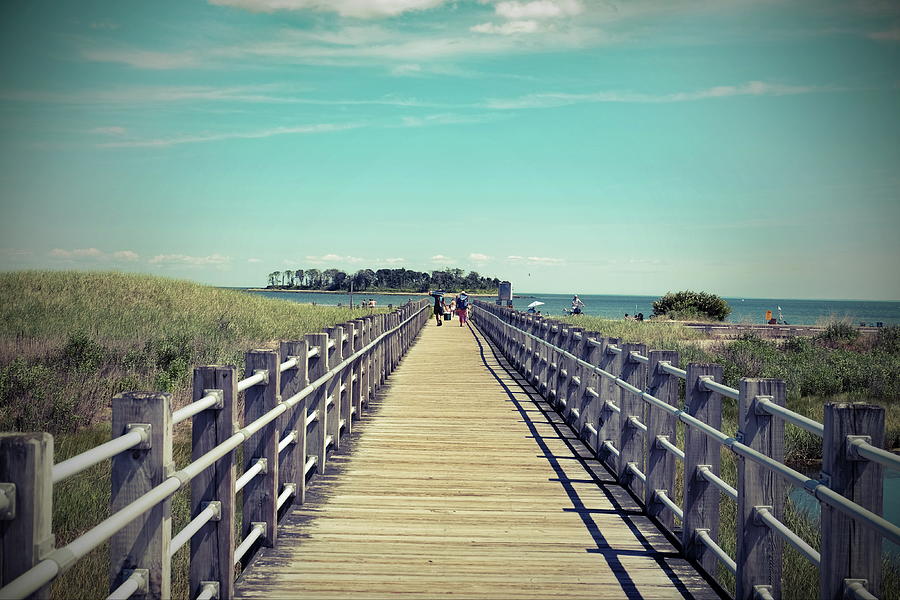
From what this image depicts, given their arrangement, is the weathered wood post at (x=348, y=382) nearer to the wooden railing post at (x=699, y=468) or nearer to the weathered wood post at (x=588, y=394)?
the weathered wood post at (x=588, y=394)

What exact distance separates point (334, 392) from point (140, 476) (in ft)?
17.8

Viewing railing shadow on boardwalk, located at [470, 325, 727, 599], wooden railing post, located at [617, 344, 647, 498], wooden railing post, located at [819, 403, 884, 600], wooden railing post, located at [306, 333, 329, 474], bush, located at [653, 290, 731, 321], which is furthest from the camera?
bush, located at [653, 290, 731, 321]

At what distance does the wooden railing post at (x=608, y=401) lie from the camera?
8430 millimetres

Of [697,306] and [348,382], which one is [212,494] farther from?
[697,306]

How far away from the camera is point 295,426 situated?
258 inches

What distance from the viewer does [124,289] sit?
46.9 meters

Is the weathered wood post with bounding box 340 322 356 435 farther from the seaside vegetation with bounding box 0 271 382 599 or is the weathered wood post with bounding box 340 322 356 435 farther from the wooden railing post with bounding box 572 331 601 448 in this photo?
the wooden railing post with bounding box 572 331 601 448

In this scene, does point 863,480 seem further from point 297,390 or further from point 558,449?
point 558,449

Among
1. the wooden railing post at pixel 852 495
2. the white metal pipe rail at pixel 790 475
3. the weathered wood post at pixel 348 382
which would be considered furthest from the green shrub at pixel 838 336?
the wooden railing post at pixel 852 495

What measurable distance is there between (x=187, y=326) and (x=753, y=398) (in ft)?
88.2

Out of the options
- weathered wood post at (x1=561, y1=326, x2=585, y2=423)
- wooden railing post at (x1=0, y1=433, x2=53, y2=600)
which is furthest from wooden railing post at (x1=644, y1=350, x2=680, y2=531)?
wooden railing post at (x1=0, y1=433, x2=53, y2=600)

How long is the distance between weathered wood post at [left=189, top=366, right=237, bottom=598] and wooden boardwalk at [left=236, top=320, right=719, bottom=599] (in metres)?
0.38

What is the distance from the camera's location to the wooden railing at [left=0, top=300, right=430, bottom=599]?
7.43 ft

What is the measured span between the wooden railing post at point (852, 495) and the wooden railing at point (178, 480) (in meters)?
2.90
